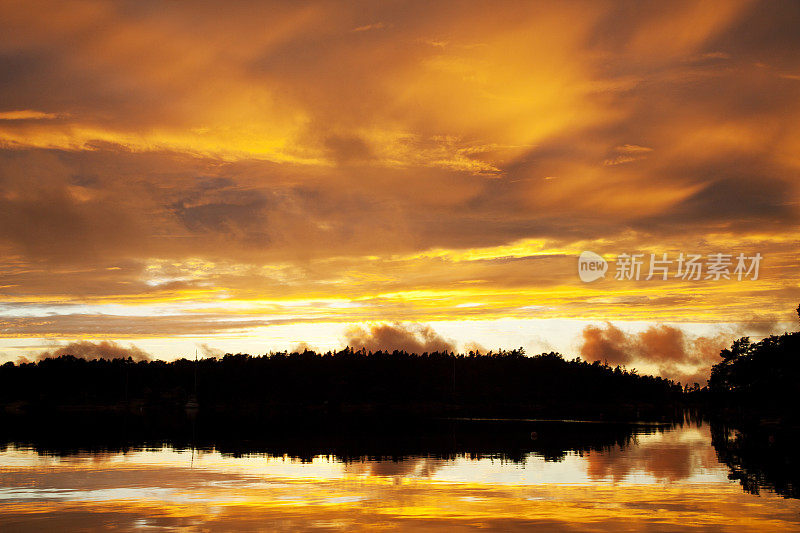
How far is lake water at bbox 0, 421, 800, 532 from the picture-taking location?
83.3ft

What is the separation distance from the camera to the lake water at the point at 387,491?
25.4 m

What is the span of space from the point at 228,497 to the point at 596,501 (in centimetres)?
1353

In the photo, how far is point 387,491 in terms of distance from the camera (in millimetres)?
32656

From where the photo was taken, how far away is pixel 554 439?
66938 millimetres

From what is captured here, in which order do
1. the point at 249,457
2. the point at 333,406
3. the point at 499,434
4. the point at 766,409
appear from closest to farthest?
the point at 249,457 < the point at 499,434 < the point at 766,409 < the point at 333,406

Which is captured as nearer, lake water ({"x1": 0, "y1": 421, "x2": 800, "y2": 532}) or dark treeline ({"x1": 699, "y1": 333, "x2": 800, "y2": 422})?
lake water ({"x1": 0, "y1": 421, "x2": 800, "y2": 532})

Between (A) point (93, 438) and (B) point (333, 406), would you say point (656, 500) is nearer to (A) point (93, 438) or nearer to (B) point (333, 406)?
(A) point (93, 438)

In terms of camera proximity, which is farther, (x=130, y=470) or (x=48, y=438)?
(x=48, y=438)

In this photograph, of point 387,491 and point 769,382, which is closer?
point 387,491

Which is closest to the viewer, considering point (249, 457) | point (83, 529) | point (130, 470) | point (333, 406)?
point (83, 529)

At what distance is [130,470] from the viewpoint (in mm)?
40062

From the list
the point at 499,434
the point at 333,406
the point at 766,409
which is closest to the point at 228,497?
the point at 499,434

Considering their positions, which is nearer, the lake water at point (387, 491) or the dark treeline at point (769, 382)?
the lake water at point (387, 491)

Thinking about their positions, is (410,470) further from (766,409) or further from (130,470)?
(766,409)
